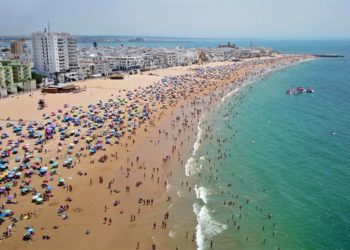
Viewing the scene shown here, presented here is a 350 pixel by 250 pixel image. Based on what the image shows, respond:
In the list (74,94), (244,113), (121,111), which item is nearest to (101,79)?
(74,94)

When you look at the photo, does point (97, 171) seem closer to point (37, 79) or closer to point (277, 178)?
point (277, 178)

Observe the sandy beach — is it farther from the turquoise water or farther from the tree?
the tree

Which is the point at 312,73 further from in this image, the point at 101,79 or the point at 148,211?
the point at 148,211

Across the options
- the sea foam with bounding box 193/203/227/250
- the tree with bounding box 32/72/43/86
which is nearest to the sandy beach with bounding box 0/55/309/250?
the sea foam with bounding box 193/203/227/250

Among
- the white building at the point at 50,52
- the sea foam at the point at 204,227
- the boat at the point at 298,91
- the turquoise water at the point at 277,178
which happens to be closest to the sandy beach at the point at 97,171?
the sea foam at the point at 204,227

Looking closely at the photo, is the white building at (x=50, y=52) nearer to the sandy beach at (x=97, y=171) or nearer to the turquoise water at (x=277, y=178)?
the sandy beach at (x=97, y=171)

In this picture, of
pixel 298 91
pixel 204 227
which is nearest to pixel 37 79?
pixel 298 91
